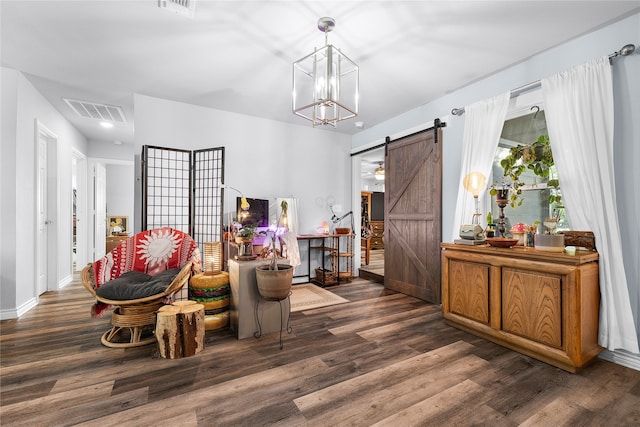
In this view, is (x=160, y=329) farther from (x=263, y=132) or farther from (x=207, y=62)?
(x=263, y=132)

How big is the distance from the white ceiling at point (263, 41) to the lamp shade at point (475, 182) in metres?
1.18

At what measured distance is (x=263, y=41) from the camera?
106 inches

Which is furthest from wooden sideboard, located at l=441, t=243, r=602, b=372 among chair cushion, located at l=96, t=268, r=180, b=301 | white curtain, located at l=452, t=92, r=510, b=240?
chair cushion, located at l=96, t=268, r=180, b=301

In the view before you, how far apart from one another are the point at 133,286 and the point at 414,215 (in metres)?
3.53

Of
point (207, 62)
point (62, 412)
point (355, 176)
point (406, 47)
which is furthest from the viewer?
point (355, 176)

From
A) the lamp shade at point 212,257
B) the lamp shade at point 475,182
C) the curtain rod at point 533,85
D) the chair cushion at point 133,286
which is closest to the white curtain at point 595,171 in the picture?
the curtain rod at point 533,85

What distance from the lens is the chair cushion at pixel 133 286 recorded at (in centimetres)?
258

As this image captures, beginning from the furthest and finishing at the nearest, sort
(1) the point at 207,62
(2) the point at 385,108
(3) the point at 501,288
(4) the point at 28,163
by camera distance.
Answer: (2) the point at 385,108
(4) the point at 28,163
(1) the point at 207,62
(3) the point at 501,288

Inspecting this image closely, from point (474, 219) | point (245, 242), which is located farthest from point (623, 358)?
point (245, 242)

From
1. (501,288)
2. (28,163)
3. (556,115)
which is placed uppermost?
(556,115)

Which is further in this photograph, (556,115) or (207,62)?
(207,62)

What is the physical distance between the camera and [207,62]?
10.2 ft

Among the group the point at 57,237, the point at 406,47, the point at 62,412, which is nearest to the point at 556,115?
the point at 406,47

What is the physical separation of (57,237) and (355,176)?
503 centimetres
